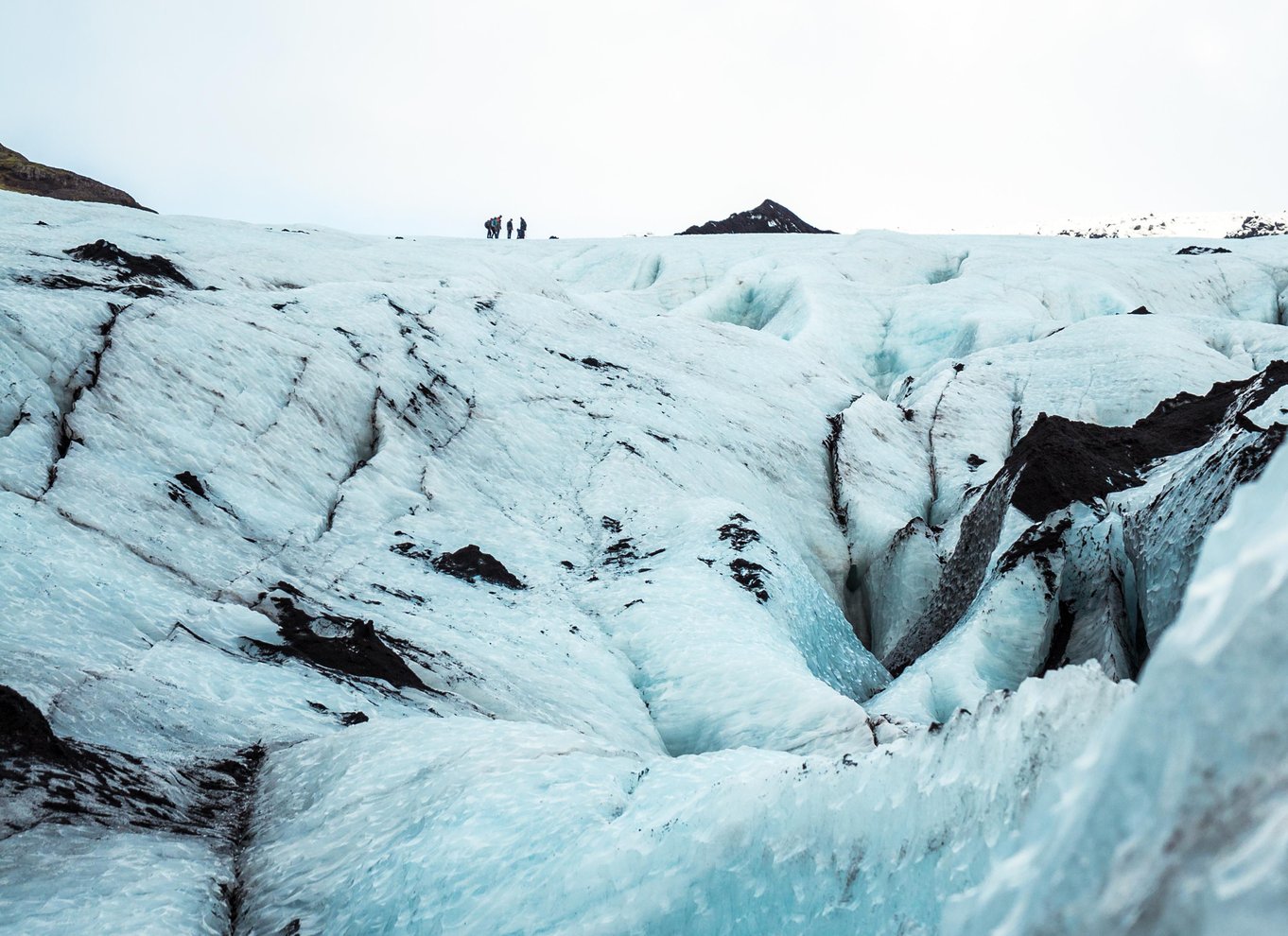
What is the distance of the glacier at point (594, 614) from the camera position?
7.99ft

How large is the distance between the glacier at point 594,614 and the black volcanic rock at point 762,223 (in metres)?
22.3

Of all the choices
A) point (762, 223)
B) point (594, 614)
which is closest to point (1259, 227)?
point (762, 223)

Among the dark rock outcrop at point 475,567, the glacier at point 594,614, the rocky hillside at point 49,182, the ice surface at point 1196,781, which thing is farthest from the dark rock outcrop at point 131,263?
the rocky hillside at point 49,182

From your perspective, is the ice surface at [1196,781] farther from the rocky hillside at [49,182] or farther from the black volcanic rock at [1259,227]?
the rocky hillside at [49,182]

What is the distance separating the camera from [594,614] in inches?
373

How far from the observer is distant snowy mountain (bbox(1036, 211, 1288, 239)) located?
46.8 meters

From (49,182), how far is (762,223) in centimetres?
4245

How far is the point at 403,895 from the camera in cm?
411

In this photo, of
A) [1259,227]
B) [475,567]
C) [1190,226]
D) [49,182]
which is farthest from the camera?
[49,182]

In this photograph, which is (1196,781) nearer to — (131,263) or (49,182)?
(131,263)

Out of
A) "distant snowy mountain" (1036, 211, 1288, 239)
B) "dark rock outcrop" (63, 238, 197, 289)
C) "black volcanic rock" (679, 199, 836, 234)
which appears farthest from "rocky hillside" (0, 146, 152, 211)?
"distant snowy mountain" (1036, 211, 1288, 239)

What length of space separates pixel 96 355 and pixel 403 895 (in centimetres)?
792

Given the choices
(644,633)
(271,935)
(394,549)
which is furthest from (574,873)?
(394,549)

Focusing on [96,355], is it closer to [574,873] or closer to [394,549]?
[394,549]
